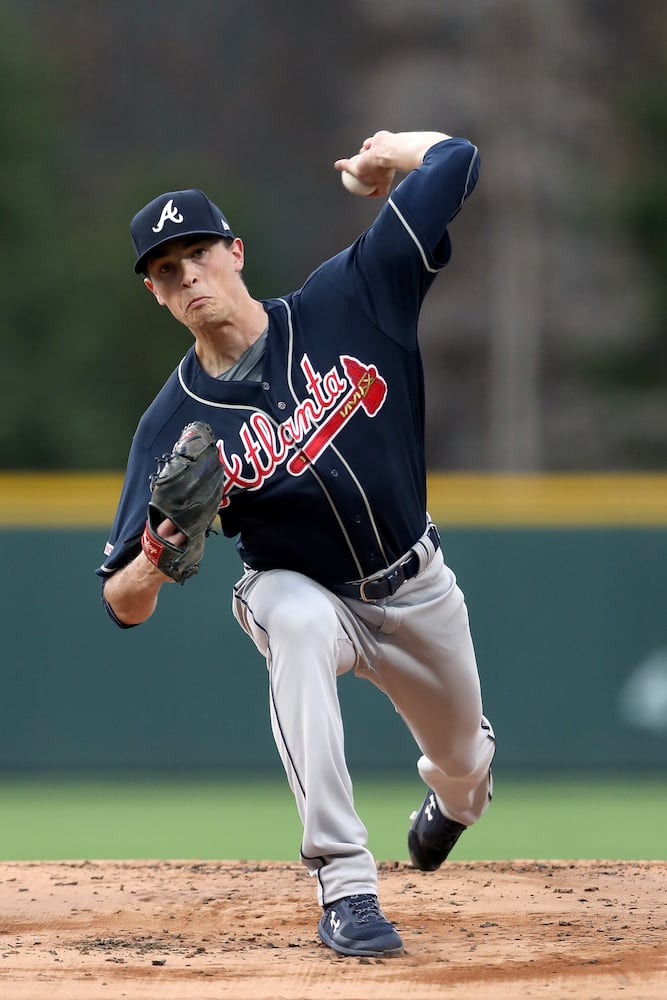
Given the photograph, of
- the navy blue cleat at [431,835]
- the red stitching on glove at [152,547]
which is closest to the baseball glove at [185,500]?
the red stitching on glove at [152,547]

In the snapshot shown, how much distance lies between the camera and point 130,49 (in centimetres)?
2494

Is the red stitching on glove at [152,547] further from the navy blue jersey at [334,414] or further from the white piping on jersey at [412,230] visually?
the white piping on jersey at [412,230]

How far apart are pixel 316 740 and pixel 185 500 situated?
547 mm

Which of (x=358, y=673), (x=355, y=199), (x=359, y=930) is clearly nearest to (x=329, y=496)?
(x=358, y=673)

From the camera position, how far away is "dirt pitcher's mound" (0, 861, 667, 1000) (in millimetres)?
2920

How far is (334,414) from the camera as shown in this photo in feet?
11.4

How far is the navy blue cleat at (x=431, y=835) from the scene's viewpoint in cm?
416

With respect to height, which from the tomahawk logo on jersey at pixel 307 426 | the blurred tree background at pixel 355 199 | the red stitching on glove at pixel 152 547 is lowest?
the red stitching on glove at pixel 152 547

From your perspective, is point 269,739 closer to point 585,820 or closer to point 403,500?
point 585,820

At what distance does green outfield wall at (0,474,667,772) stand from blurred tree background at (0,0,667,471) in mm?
8968

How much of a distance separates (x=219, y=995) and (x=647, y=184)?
636 inches

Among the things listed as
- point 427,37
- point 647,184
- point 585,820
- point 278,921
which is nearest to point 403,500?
point 278,921

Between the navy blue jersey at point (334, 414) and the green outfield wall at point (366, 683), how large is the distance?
2844 millimetres

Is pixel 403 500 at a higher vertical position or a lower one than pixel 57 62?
lower
